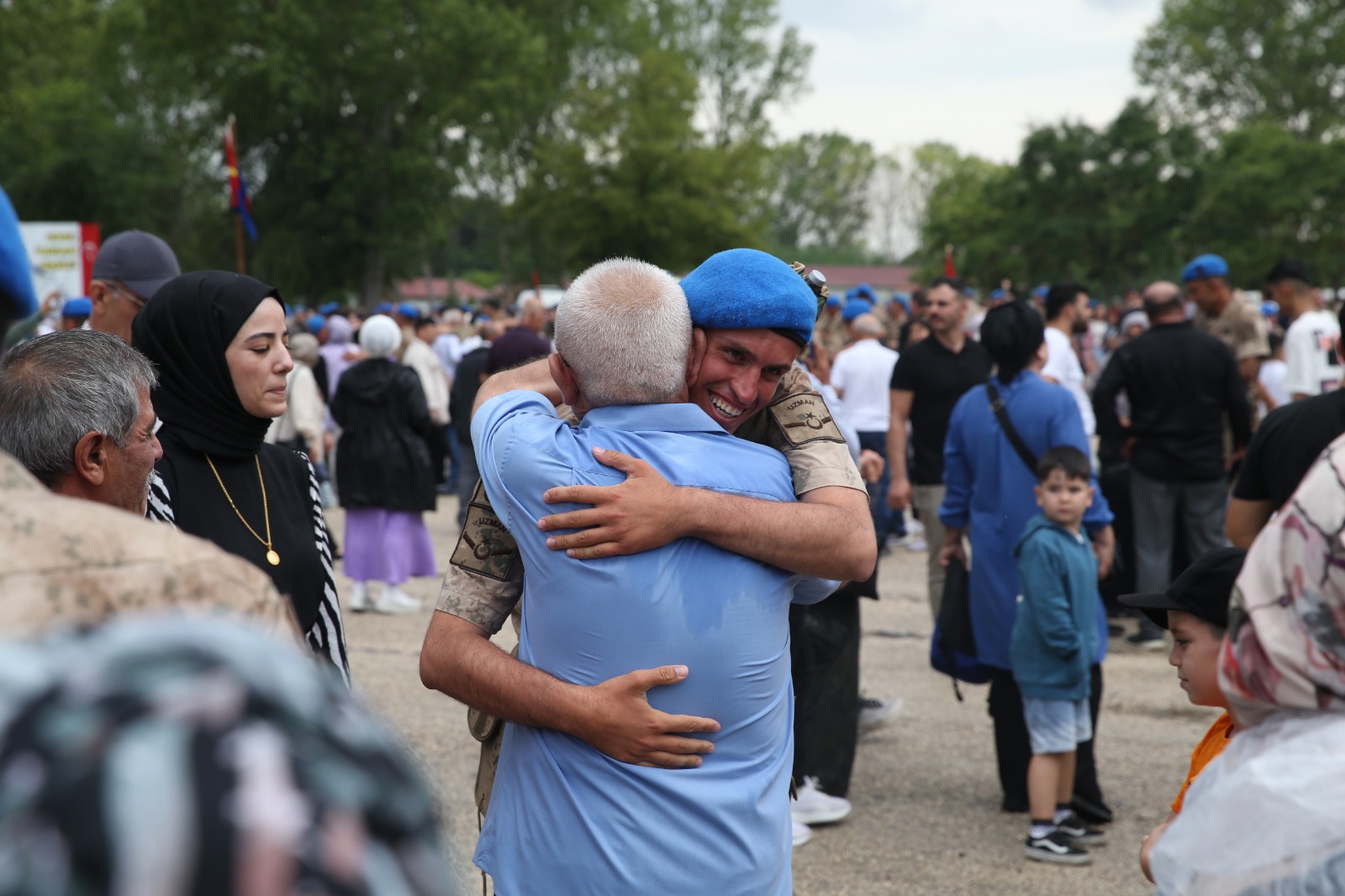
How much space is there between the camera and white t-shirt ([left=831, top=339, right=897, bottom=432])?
31.5 ft

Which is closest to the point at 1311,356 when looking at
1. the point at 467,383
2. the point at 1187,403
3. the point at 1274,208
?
the point at 1187,403

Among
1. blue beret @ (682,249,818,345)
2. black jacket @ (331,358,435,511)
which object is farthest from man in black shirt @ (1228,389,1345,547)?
black jacket @ (331,358,435,511)

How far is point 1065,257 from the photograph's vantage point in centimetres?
4472

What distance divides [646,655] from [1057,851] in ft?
10.8

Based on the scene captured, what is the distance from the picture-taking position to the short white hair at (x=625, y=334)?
2045 mm

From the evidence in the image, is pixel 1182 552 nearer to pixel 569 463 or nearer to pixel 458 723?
pixel 458 723

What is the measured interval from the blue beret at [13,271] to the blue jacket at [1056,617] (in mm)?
4137

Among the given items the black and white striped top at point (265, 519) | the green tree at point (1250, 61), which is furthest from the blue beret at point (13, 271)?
the green tree at point (1250, 61)

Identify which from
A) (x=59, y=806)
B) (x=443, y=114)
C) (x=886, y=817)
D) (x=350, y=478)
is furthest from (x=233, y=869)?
(x=443, y=114)

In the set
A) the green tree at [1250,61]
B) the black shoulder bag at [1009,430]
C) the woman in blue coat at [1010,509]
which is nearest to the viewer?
the woman in blue coat at [1010,509]

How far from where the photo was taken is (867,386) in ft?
31.6

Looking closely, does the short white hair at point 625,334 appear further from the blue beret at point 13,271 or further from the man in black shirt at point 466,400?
the man in black shirt at point 466,400

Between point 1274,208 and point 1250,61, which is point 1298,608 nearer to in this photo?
point 1274,208

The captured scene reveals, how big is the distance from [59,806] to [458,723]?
5946 mm
